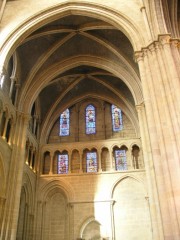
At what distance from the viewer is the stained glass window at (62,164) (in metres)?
18.1

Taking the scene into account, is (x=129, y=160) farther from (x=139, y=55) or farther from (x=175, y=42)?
(x=175, y=42)

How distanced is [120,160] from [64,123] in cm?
528

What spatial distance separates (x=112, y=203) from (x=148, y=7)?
11290 mm

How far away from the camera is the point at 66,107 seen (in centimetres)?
2053

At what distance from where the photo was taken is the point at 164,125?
8344 mm

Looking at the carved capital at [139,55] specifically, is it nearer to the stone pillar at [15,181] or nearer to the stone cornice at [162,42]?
the stone cornice at [162,42]

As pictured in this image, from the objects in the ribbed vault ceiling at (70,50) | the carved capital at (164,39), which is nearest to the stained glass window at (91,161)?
the ribbed vault ceiling at (70,50)

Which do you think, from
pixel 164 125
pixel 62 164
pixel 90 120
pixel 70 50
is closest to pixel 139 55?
pixel 164 125

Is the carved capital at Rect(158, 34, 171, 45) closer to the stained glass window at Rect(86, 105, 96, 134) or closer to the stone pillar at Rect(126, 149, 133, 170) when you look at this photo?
the stone pillar at Rect(126, 149, 133, 170)

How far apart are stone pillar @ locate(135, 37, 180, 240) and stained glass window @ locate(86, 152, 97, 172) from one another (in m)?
9.48

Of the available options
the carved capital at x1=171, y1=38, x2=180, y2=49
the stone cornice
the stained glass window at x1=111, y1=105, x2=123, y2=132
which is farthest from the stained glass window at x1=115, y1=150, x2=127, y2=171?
the carved capital at x1=171, y1=38, x2=180, y2=49

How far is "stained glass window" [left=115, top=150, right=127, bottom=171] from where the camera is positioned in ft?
57.9

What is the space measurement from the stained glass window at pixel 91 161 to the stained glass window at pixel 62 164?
5.06 feet

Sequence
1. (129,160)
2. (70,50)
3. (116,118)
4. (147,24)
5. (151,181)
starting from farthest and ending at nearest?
(116,118)
(129,160)
(70,50)
(151,181)
(147,24)
